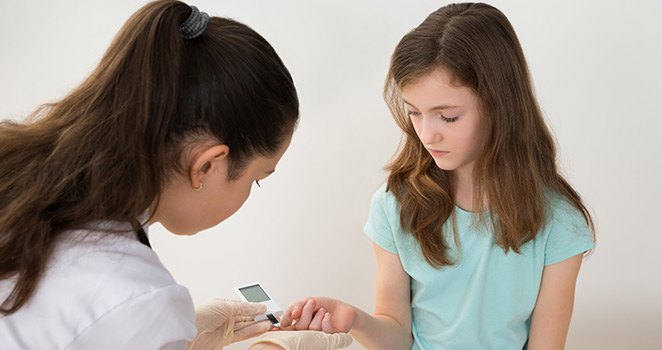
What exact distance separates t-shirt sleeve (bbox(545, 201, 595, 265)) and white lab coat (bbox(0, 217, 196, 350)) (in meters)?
0.74

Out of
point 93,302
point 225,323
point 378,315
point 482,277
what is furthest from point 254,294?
point 93,302

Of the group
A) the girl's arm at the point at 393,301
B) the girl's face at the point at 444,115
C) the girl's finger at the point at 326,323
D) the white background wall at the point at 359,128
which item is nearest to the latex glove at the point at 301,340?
the girl's finger at the point at 326,323

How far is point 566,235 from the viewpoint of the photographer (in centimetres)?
118

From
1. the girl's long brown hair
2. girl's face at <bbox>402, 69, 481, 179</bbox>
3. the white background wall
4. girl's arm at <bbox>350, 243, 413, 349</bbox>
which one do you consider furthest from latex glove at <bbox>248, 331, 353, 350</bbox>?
the white background wall

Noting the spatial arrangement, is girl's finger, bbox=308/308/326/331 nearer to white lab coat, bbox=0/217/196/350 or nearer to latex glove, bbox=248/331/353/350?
latex glove, bbox=248/331/353/350

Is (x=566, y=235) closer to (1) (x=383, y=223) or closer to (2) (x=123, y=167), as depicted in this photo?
(1) (x=383, y=223)

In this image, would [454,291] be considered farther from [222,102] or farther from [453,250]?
[222,102]

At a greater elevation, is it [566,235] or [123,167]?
[123,167]

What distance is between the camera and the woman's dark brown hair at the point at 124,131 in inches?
27.0

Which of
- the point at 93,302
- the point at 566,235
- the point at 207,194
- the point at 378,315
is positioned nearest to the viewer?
the point at 93,302

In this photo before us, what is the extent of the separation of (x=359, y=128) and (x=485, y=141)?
577 mm

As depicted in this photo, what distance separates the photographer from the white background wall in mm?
1461

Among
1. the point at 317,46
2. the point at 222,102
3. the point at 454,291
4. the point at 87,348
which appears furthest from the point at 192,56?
the point at 317,46

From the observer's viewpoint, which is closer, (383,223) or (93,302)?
(93,302)
